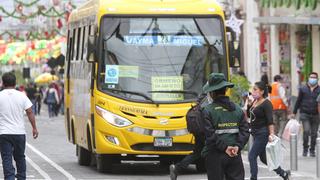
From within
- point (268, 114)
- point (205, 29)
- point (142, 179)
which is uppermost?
point (205, 29)

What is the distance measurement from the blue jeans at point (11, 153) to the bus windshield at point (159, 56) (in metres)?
4.01

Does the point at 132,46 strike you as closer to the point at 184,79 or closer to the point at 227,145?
the point at 184,79

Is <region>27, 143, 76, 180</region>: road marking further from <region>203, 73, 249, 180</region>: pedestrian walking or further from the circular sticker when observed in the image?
<region>203, 73, 249, 180</region>: pedestrian walking

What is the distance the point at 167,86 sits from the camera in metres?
19.1

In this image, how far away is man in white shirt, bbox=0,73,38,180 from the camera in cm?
1502

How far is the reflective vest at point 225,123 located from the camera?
11.5m

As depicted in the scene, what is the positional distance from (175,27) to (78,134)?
356 centimetres

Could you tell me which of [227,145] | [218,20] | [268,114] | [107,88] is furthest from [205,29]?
[227,145]

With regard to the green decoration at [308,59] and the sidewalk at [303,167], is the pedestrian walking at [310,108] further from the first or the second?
the green decoration at [308,59]

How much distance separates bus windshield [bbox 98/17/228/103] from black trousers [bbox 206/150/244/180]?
737 centimetres

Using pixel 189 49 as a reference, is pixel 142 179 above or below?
below

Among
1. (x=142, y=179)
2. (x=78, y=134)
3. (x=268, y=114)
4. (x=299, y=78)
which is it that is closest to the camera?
(x=268, y=114)

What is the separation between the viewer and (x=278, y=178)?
1861 cm

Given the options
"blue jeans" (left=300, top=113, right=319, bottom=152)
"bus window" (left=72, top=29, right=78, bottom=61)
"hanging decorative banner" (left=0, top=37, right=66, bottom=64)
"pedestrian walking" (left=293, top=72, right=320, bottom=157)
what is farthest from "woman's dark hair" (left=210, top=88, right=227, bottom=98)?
"hanging decorative banner" (left=0, top=37, right=66, bottom=64)
